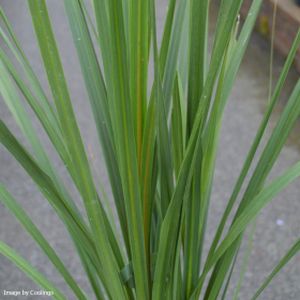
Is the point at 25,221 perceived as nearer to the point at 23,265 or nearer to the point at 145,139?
the point at 23,265

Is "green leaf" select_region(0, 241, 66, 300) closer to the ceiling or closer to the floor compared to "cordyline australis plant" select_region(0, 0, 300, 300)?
closer to the floor

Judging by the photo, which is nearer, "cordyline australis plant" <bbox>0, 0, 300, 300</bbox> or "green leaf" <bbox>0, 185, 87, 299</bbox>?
"cordyline australis plant" <bbox>0, 0, 300, 300</bbox>

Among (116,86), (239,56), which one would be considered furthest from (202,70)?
(116,86)

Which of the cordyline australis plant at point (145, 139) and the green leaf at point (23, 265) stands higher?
the cordyline australis plant at point (145, 139)

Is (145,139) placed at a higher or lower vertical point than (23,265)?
higher

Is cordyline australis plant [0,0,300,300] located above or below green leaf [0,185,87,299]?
above

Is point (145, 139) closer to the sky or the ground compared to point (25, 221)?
closer to the sky

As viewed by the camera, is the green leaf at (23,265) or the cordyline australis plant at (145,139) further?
the green leaf at (23,265)

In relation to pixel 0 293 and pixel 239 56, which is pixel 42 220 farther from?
pixel 239 56

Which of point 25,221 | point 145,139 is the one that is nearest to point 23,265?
point 25,221
